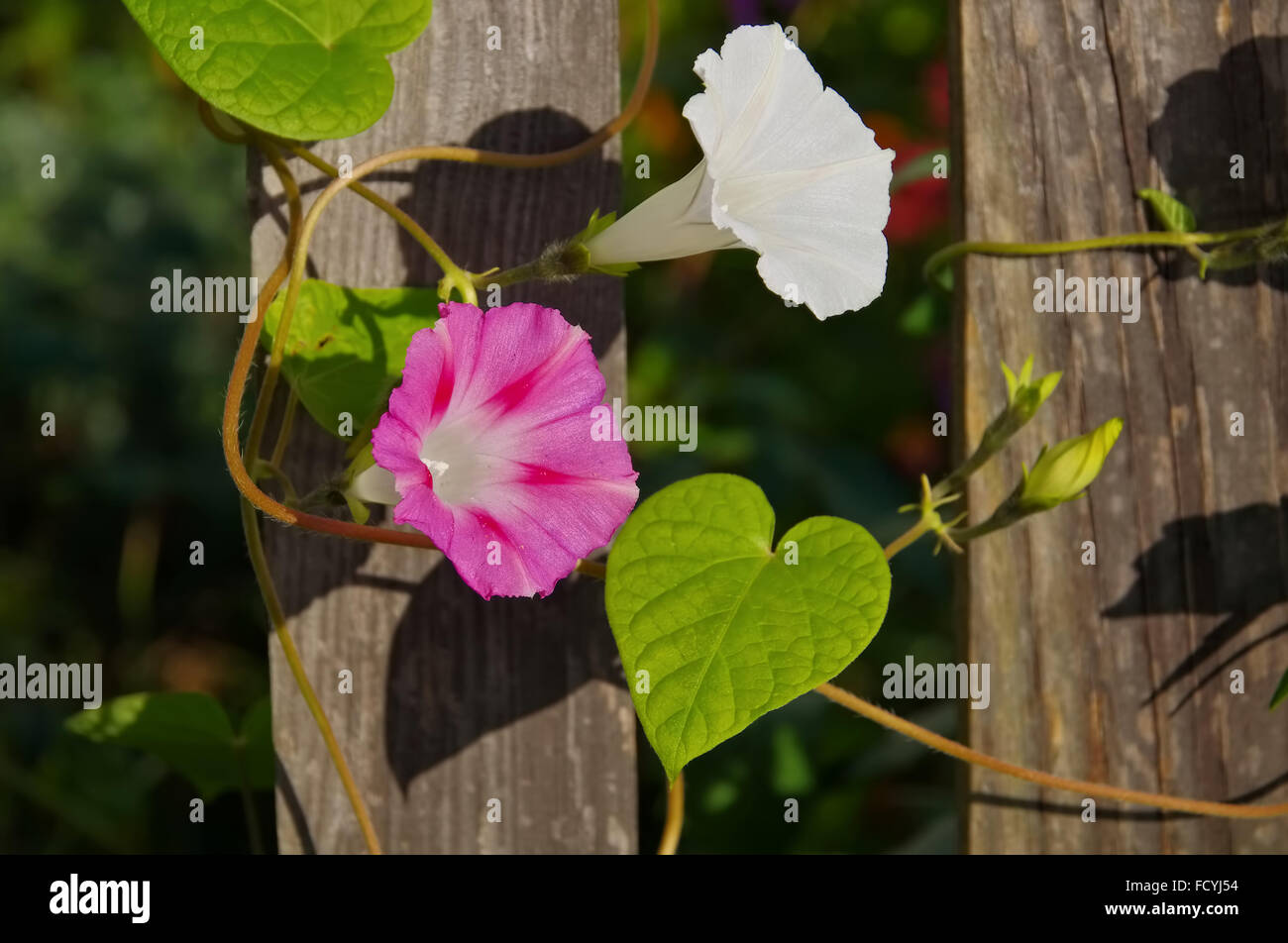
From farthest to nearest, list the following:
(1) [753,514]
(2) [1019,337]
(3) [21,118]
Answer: (3) [21,118]
(2) [1019,337]
(1) [753,514]

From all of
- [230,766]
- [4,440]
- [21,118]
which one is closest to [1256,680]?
[230,766]

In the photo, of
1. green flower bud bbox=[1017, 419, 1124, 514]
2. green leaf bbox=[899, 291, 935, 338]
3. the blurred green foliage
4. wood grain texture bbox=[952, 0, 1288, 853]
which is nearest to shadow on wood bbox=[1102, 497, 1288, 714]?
wood grain texture bbox=[952, 0, 1288, 853]

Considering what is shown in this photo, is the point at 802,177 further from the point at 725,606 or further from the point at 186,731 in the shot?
the point at 186,731

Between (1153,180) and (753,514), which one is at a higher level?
(1153,180)

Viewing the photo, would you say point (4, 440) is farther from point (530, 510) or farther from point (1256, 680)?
point (1256, 680)

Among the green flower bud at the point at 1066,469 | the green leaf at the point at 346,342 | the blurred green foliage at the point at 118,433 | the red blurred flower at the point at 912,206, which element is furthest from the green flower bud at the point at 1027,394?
the blurred green foliage at the point at 118,433

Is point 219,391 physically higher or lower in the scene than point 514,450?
higher

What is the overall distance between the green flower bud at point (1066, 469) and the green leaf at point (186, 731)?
24.5 inches

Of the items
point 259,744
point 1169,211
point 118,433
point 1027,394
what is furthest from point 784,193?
point 118,433

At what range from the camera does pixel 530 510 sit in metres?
0.64

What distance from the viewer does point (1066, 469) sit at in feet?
2.47

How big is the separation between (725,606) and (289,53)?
1.45 feet

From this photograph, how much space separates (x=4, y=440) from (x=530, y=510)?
5.24 ft

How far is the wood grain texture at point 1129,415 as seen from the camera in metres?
0.85
